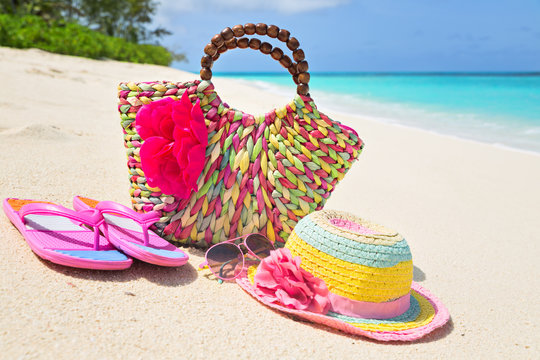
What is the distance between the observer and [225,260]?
1673mm

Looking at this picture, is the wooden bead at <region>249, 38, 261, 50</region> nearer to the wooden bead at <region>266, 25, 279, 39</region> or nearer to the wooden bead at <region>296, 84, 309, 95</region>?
the wooden bead at <region>266, 25, 279, 39</region>

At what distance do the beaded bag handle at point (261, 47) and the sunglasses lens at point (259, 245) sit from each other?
59 cm

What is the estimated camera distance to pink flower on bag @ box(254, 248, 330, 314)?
4.47 ft

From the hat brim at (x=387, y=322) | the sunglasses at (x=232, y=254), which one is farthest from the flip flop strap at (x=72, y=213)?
the hat brim at (x=387, y=322)

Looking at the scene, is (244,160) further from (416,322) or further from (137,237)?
(416,322)

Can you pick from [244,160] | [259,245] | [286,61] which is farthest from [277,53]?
[259,245]

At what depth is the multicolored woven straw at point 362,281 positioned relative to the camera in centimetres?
136

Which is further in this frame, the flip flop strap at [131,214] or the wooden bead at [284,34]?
the wooden bead at [284,34]

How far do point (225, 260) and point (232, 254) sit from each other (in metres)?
0.04

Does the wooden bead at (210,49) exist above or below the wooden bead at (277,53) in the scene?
below

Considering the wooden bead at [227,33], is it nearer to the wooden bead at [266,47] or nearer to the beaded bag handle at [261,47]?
the beaded bag handle at [261,47]

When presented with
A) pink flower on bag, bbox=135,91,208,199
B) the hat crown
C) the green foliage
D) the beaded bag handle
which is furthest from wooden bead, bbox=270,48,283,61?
the green foliage

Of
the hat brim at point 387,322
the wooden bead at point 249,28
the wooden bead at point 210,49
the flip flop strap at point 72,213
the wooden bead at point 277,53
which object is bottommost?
A: the hat brim at point 387,322

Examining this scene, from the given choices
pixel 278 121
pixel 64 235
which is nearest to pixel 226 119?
pixel 278 121
